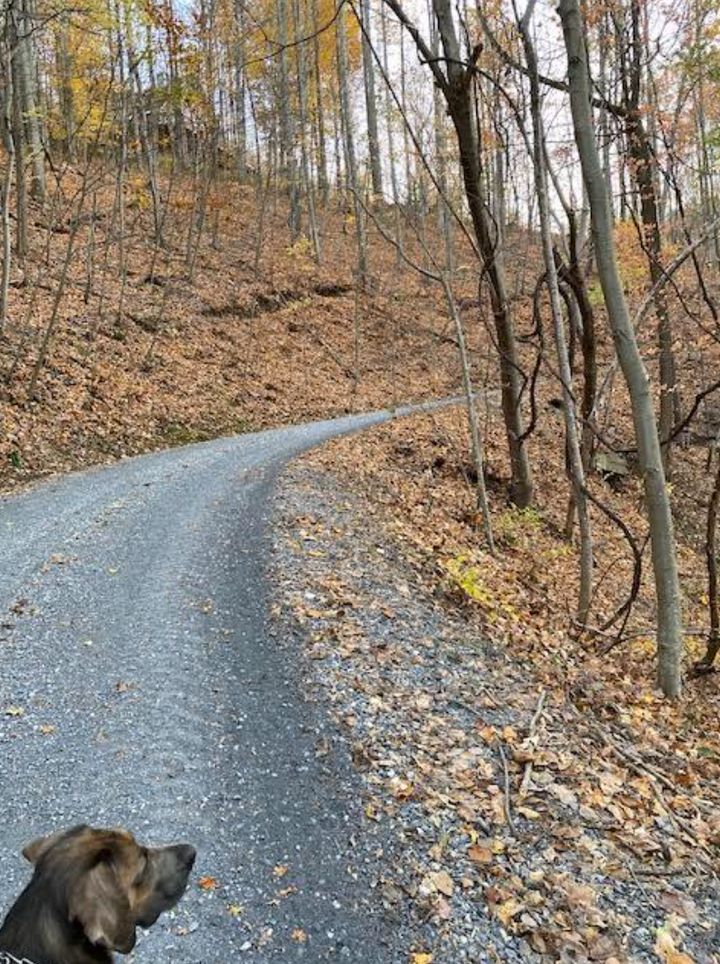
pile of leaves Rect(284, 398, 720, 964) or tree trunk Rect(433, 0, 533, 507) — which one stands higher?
tree trunk Rect(433, 0, 533, 507)

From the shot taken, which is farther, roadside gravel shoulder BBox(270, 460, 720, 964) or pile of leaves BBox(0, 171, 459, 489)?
pile of leaves BBox(0, 171, 459, 489)

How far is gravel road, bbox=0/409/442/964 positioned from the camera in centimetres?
340

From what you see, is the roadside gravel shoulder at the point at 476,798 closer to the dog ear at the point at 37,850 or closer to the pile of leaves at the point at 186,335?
the dog ear at the point at 37,850

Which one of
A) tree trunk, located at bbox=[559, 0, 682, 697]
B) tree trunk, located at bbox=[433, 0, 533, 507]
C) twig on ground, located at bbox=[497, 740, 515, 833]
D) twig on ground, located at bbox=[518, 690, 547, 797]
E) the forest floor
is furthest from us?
tree trunk, located at bbox=[433, 0, 533, 507]

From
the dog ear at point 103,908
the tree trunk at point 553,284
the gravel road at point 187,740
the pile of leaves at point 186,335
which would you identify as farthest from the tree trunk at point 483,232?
the dog ear at point 103,908

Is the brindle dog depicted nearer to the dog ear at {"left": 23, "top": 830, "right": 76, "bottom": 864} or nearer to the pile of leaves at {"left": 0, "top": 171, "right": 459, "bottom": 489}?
the dog ear at {"left": 23, "top": 830, "right": 76, "bottom": 864}

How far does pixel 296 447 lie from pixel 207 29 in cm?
1713

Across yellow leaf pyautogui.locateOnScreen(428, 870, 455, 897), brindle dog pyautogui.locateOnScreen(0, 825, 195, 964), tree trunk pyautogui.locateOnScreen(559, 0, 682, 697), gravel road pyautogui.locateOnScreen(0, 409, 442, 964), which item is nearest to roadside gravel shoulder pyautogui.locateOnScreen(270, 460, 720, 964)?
yellow leaf pyautogui.locateOnScreen(428, 870, 455, 897)

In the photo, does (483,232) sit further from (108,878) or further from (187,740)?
(108,878)

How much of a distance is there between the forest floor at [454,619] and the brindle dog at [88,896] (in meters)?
1.29

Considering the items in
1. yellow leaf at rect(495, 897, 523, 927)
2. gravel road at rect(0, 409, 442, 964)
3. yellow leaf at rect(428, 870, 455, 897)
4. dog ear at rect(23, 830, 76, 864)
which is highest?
dog ear at rect(23, 830, 76, 864)

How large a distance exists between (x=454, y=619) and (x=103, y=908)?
498 cm

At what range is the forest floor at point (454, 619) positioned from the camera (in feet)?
12.5

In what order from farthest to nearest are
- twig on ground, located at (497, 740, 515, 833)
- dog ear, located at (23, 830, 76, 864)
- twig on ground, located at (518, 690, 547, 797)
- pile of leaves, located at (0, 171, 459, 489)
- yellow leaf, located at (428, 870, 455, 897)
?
pile of leaves, located at (0, 171, 459, 489) < twig on ground, located at (518, 690, 547, 797) < twig on ground, located at (497, 740, 515, 833) < yellow leaf, located at (428, 870, 455, 897) < dog ear, located at (23, 830, 76, 864)
